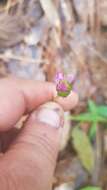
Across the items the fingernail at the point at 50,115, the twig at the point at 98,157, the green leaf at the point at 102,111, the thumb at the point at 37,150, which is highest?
the fingernail at the point at 50,115

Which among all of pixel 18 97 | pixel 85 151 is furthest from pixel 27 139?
pixel 85 151

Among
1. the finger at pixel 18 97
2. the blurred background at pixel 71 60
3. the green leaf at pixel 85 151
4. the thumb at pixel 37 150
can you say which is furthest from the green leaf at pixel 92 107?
the thumb at pixel 37 150

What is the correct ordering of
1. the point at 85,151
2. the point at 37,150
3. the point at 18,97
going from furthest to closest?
the point at 85,151
the point at 18,97
the point at 37,150

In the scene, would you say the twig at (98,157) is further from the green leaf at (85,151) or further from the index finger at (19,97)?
the index finger at (19,97)

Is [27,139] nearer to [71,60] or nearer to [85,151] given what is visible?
[85,151]

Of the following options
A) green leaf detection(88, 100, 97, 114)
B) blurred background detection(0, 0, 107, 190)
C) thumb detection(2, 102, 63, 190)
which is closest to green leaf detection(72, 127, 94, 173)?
blurred background detection(0, 0, 107, 190)

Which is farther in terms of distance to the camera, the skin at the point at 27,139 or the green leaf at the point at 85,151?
the green leaf at the point at 85,151

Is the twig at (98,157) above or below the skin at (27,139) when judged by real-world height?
below

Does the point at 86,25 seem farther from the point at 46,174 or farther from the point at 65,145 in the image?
the point at 46,174

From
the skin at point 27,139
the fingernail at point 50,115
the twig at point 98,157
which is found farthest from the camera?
the twig at point 98,157
